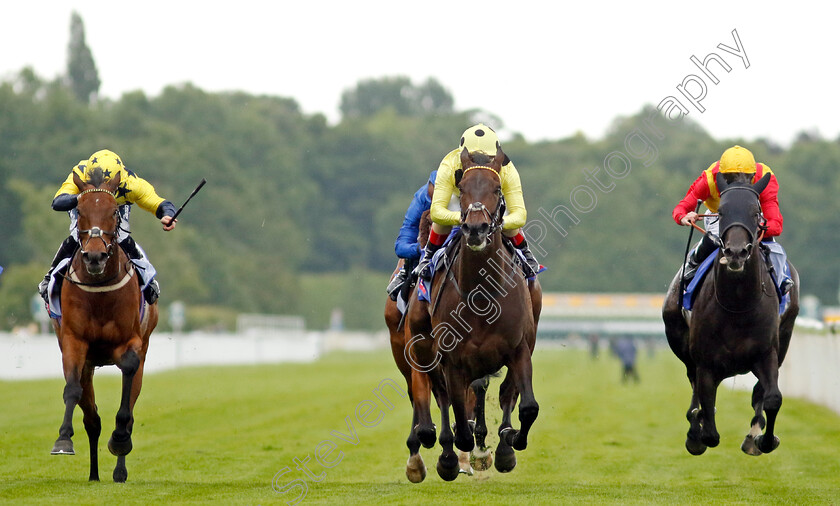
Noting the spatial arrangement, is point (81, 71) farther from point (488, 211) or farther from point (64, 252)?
point (488, 211)

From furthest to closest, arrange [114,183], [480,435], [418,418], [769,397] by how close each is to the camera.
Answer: [480,435]
[114,183]
[418,418]
[769,397]

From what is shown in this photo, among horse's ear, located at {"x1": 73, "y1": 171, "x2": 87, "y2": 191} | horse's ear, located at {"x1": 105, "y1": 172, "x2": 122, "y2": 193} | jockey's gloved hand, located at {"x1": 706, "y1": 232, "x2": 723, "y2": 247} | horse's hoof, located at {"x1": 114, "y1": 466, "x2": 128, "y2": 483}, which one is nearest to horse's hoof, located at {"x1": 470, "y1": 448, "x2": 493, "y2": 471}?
jockey's gloved hand, located at {"x1": 706, "y1": 232, "x2": 723, "y2": 247}

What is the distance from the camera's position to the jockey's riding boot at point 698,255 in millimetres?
10711

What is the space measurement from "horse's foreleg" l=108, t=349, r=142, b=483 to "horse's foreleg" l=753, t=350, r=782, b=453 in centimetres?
493

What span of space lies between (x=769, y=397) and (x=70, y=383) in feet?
17.6

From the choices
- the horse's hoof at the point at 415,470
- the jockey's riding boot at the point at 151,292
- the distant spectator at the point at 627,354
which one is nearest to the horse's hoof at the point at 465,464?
the horse's hoof at the point at 415,470

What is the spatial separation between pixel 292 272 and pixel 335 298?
11.3 feet

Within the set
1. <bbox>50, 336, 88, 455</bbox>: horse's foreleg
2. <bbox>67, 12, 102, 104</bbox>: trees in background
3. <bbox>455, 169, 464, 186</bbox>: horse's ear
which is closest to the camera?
<bbox>455, 169, 464, 186</bbox>: horse's ear

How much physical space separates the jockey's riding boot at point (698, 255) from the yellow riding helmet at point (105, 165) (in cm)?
479

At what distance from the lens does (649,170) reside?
89500mm

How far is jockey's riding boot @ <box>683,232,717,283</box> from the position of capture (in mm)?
10711

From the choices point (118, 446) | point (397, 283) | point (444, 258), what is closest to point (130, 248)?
point (118, 446)

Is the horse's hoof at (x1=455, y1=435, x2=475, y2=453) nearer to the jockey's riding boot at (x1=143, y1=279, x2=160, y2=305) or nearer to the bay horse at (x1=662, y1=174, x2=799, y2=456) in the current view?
the bay horse at (x1=662, y1=174, x2=799, y2=456)

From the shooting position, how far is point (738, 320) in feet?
32.7
